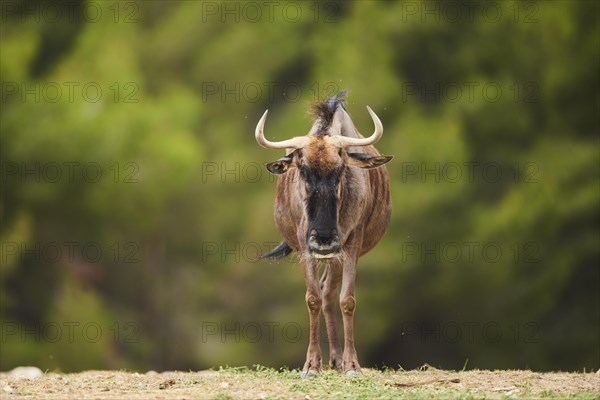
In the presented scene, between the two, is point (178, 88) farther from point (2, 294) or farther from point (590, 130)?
point (590, 130)

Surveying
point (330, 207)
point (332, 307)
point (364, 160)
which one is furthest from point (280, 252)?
point (330, 207)

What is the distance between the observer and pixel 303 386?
11.2 metres

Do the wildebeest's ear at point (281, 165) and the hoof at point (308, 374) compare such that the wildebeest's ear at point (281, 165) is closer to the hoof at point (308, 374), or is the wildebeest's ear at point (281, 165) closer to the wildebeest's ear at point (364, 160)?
the wildebeest's ear at point (364, 160)

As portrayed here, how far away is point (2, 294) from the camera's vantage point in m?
30.1

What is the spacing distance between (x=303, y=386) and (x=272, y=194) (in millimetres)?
22496

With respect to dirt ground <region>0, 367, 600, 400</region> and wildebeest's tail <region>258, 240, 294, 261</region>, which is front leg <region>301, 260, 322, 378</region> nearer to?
dirt ground <region>0, 367, 600, 400</region>

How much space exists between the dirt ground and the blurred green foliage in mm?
15287

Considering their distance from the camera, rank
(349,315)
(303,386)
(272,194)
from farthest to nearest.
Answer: (272,194) < (349,315) < (303,386)

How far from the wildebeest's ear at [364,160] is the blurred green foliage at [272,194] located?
14.9 meters

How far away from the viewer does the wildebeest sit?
41.9 ft

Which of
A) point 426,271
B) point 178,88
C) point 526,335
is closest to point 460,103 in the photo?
point 426,271

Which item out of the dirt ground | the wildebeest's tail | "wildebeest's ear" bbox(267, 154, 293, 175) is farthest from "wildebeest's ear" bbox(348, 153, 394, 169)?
the wildebeest's tail

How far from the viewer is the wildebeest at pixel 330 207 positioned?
1277 cm

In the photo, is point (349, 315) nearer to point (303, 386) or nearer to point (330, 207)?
point (330, 207)
